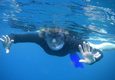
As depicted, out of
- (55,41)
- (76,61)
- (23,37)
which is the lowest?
(76,61)

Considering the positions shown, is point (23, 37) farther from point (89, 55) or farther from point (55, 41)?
point (89, 55)

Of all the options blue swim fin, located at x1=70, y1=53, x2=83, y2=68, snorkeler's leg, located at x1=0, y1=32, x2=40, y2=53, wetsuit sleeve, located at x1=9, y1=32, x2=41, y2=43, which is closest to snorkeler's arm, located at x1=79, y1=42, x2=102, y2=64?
blue swim fin, located at x1=70, y1=53, x2=83, y2=68

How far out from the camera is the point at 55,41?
518 inches

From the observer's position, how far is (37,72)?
137m

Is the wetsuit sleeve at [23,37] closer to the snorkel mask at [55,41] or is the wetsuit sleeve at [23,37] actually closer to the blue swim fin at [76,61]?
the snorkel mask at [55,41]

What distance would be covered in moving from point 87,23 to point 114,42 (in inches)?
561

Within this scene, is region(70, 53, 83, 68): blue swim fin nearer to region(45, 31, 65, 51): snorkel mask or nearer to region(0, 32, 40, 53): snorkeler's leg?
region(45, 31, 65, 51): snorkel mask

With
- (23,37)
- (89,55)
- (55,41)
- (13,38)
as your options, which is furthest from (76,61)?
(13,38)

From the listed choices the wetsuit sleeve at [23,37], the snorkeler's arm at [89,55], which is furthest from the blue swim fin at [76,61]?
the wetsuit sleeve at [23,37]

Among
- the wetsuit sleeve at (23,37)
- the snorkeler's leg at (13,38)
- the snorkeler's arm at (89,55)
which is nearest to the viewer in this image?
the snorkeler's arm at (89,55)

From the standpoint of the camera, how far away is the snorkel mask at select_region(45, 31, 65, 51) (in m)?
12.8

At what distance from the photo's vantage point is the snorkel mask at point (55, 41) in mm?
12837

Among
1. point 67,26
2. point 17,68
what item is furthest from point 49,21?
point 17,68

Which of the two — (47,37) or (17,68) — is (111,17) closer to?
(47,37)
